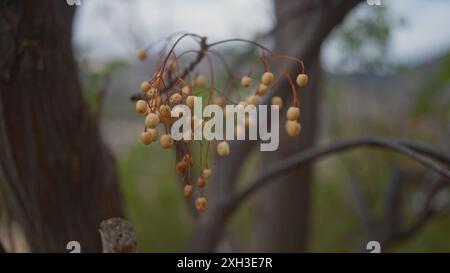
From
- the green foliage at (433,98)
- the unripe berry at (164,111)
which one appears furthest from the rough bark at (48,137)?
the green foliage at (433,98)

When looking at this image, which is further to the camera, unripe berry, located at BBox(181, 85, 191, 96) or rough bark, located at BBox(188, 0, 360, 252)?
rough bark, located at BBox(188, 0, 360, 252)

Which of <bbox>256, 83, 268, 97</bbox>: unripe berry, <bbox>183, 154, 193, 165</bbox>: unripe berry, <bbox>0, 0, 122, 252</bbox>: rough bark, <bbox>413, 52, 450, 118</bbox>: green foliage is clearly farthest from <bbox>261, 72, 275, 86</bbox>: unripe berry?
<bbox>413, 52, 450, 118</bbox>: green foliage

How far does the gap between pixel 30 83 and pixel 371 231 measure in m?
1.63

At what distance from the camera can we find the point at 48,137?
92 cm

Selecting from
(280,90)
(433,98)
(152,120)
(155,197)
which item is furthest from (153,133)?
(155,197)

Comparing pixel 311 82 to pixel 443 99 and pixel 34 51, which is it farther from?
pixel 34 51

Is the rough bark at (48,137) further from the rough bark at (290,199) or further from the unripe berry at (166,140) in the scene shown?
the rough bark at (290,199)

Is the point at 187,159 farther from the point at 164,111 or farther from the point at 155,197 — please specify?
the point at 155,197

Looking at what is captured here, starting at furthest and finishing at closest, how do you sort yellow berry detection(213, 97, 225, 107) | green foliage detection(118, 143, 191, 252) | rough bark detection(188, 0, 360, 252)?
green foliage detection(118, 143, 191, 252) < rough bark detection(188, 0, 360, 252) < yellow berry detection(213, 97, 225, 107)

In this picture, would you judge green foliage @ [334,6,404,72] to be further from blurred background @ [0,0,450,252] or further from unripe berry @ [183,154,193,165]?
unripe berry @ [183,154,193,165]

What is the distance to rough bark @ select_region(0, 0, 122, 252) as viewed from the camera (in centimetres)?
83

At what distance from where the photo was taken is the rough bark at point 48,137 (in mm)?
832

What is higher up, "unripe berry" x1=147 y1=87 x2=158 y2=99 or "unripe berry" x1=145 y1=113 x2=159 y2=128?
"unripe berry" x1=147 y1=87 x2=158 y2=99

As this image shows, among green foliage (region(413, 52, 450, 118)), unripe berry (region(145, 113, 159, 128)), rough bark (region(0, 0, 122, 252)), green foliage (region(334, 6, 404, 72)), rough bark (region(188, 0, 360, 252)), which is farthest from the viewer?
green foliage (region(413, 52, 450, 118))
